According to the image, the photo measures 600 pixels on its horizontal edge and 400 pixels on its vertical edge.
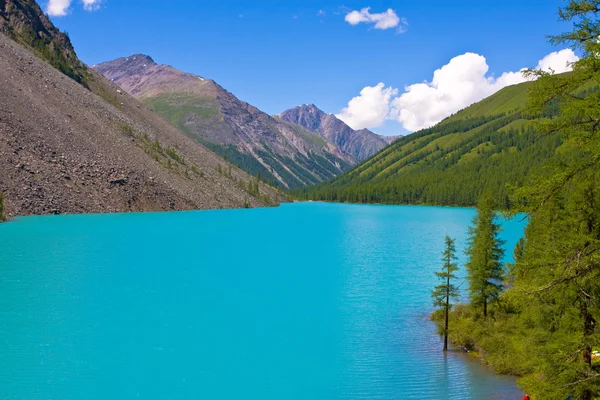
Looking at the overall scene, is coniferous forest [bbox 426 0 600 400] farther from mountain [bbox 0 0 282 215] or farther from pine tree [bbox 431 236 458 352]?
mountain [bbox 0 0 282 215]

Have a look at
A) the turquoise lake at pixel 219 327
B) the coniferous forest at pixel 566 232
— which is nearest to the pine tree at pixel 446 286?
the turquoise lake at pixel 219 327

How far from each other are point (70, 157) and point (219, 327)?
126 m

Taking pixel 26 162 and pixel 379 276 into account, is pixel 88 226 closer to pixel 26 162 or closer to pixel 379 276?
pixel 26 162

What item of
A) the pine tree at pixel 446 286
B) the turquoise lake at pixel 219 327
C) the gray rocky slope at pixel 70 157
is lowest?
the turquoise lake at pixel 219 327

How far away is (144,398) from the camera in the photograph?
27.6 meters

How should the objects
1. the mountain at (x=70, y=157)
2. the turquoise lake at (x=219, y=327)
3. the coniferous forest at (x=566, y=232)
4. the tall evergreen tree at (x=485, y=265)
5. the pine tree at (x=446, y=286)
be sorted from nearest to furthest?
the coniferous forest at (x=566, y=232) → the turquoise lake at (x=219, y=327) → the pine tree at (x=446, y=286) → the tall evergreen tree at (x=485, y=265) → the mountain at (x=70, y=157)

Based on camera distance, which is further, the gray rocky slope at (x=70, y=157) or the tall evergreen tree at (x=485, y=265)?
the gray rocky slope at (x=70, y=157)

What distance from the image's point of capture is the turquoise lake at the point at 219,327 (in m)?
29.5

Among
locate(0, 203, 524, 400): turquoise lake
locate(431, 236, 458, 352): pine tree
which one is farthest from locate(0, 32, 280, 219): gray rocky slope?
locate(431, 236, 458, 352): pine tree

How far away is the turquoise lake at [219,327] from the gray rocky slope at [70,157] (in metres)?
51.6

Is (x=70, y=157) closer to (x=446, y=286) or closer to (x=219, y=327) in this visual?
(x=219, y=327)

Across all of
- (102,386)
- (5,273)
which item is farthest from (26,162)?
(102,386)

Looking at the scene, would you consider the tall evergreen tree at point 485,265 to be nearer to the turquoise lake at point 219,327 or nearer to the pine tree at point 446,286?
the pine tree at point 446,286

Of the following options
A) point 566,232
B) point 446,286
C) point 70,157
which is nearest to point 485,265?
point 446,286
